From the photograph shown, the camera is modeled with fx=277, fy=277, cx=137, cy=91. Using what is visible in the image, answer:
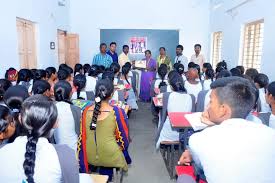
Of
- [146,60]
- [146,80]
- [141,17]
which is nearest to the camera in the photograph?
[146,80]

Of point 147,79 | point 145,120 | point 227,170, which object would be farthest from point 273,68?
point 227,170

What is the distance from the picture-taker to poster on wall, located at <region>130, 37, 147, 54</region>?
9781 mm

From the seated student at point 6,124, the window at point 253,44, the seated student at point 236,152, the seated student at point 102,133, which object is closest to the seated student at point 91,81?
the seated student at point 102,133

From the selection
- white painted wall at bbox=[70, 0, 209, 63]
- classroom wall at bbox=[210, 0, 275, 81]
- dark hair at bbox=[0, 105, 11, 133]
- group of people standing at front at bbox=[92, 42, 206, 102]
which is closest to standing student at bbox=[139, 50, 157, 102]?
group of people standing at front at bbox=[92, 42, 206, 102]

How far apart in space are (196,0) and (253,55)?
427 centimetres

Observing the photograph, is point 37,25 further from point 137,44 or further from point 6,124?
point 6,124

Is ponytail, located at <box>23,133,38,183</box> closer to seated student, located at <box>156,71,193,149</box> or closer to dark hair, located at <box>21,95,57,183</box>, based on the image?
dark hair, located at <box>21,95,57,183</box>

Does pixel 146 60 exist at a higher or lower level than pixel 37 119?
higher

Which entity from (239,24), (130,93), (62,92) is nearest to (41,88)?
(62,92)

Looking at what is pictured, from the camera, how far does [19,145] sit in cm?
131

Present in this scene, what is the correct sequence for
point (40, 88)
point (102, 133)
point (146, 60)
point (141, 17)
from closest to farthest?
1. point (102, 133)
2. point (40, 88)
3. point (146, 60)
4. point (141, 17)

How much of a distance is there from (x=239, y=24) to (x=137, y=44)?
3829mm

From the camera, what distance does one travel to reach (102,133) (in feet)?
8.29

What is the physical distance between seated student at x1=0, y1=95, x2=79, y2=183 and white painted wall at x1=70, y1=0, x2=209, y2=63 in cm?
873
